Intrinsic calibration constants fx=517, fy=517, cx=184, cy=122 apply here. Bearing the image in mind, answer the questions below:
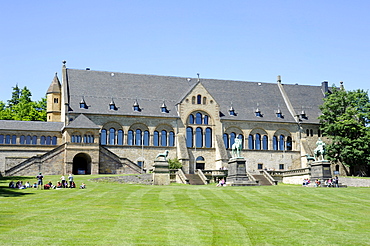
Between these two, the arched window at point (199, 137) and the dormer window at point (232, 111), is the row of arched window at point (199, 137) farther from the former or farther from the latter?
the dormer window at point (232, 111)

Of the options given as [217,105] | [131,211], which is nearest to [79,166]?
[217,105]

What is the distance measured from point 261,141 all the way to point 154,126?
667 inches

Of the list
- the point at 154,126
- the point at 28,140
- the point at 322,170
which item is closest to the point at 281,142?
the point at 154,126

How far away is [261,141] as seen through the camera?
79312 millimetres

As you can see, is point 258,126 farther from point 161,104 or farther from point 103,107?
point 103,107

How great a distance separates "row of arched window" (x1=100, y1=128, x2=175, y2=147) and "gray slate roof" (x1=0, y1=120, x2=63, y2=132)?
21.1 feet

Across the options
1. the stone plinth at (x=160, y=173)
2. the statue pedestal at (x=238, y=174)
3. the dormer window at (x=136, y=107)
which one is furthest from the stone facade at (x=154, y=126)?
the statue pedestal at (x=238, y=174)

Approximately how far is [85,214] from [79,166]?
43980 millimetres

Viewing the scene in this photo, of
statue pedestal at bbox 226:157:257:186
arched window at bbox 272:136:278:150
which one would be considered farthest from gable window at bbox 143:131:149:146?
statue pedestal at bbox 226:157:257:186

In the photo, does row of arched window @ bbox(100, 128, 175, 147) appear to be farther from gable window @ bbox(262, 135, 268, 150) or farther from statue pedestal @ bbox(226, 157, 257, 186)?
statue pedestal @ bbox(226, 157, 257, 186)

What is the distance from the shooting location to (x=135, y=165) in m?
68.0

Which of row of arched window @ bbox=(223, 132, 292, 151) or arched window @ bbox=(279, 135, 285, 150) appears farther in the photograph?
arched window @ bbox=(279, 135, 285, 150)

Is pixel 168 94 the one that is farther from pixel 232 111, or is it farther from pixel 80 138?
pixel 80 138

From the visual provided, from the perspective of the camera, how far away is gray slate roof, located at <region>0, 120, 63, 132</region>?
69125mm
